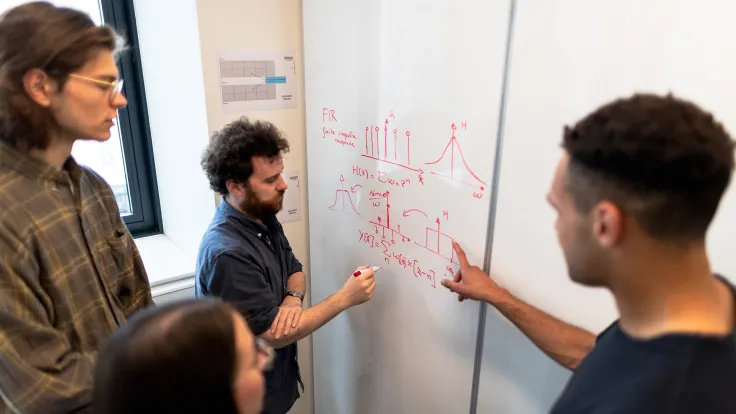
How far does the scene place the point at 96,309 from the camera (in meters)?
1.02

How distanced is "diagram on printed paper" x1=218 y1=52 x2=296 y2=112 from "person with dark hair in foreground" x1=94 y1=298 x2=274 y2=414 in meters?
1.05

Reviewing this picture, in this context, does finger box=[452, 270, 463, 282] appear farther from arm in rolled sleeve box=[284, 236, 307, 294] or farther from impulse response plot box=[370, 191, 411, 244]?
arm in rolled sleeve box=[284, 236, 307, 294]

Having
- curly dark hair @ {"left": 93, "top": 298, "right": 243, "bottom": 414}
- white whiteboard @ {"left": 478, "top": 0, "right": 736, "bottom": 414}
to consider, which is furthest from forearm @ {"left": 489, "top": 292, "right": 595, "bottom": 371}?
curly dark hair @ {"left": 93, "top": 298, "right": 243, "bottom": 414}

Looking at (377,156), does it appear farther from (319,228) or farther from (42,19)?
(42,19)

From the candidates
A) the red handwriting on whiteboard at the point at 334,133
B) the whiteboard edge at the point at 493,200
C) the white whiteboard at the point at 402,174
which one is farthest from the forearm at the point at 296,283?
the whiteboard edge at the point at 493,200

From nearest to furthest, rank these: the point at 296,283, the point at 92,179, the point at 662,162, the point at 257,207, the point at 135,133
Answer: the point at 662,162, the point at 92,179, the point at 257,207, the point at 296,283, the point at 135,133

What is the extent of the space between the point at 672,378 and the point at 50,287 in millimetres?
1034

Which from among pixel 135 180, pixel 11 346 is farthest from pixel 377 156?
pixel 135 180

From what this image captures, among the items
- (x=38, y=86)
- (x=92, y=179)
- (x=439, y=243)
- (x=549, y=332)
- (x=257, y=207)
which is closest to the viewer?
(x=38, y=86)

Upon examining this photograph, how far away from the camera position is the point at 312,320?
4.35ft

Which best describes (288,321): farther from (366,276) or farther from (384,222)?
(384,222)

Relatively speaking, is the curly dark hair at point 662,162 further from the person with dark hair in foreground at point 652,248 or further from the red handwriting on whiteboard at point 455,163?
the red handwriting on whiteboard at point 455,163

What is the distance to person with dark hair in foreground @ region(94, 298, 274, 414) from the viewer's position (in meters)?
0.60

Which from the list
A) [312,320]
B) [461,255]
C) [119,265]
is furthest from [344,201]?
[119,265]
